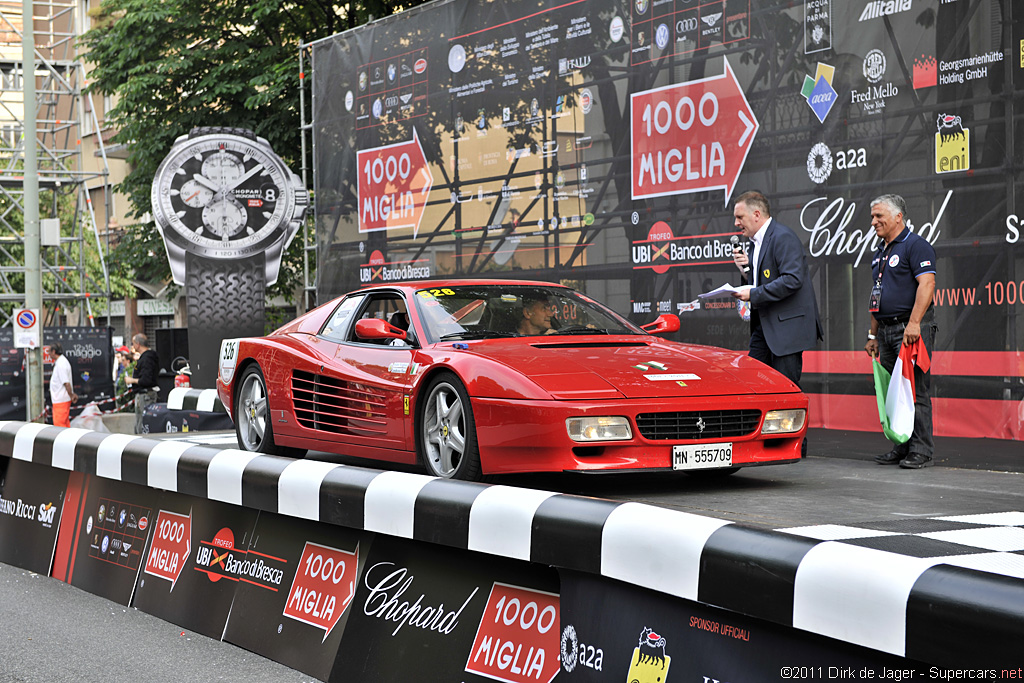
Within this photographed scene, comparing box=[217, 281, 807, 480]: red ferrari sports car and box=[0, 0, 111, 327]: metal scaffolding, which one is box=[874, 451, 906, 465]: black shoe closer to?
box=[217, 281, 807, 480]: red ferrari sports car

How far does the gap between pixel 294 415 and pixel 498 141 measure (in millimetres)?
6175

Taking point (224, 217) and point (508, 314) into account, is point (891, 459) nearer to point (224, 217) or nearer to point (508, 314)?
point (508, 314)

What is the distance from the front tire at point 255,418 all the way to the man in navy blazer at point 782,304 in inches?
113

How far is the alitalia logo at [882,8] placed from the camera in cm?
888

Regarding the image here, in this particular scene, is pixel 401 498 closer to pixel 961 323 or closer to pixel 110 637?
pixel 110 637

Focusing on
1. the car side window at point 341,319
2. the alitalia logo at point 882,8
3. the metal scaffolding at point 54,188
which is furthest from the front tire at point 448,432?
the metal scaffolding at point 54,188

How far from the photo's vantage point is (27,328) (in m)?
20.4

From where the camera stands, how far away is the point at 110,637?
5.17m

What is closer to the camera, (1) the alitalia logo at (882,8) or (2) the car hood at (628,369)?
(2) the car hood at (628,369)

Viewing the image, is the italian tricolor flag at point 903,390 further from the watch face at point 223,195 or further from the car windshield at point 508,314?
the watch face at point 223,195

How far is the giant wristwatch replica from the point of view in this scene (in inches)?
549

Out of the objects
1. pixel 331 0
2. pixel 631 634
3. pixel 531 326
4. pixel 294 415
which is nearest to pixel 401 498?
pixel 631 634

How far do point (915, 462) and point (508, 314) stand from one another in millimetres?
2299

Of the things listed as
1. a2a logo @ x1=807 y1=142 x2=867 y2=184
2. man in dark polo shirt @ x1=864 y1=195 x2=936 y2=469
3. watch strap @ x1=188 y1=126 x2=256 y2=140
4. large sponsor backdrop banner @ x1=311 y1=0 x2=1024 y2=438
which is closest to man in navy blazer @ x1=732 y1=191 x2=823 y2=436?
man in dark polo shirt @ x1=864 y1=195 x2=936 y2=469
